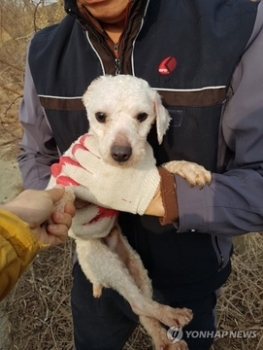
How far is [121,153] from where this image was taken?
4.66ft

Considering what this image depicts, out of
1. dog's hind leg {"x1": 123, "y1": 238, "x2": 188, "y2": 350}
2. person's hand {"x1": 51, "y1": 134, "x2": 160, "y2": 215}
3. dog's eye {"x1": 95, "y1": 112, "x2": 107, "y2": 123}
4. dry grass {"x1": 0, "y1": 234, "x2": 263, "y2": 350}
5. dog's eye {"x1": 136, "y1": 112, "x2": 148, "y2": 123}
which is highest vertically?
dog's eye {"x1": 95, "y1": 112, "x2": 107, "y2": 123}

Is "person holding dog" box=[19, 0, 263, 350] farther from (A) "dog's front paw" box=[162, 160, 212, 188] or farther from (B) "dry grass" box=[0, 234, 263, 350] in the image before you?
(B) "dry grass" box=[0, 234, 263, 350]

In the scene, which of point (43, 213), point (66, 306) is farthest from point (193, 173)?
point (66, 306)

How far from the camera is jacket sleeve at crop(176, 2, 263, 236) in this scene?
1309mm

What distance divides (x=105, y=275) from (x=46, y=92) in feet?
2.66

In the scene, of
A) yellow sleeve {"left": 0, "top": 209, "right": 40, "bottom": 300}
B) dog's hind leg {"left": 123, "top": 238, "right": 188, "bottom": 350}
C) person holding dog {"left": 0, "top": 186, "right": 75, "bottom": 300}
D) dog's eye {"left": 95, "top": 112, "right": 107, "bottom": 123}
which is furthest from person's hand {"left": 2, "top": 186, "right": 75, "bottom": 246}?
dog's hind leg {"left": 123, "top": 238, "right": 188, "bottom": 350}

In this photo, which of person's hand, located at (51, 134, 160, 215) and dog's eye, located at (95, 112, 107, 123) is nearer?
person's hand, located at (51, 134, 160, 215)

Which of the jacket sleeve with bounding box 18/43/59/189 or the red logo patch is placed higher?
the red logo patch

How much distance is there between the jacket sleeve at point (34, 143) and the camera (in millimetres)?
1602

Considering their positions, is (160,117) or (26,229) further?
(160,117)

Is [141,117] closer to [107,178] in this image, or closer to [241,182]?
[107,178]

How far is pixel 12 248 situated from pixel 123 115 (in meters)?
0.80

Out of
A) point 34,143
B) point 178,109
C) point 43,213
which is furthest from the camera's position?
point 34,143

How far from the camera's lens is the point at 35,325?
2.88 meters
